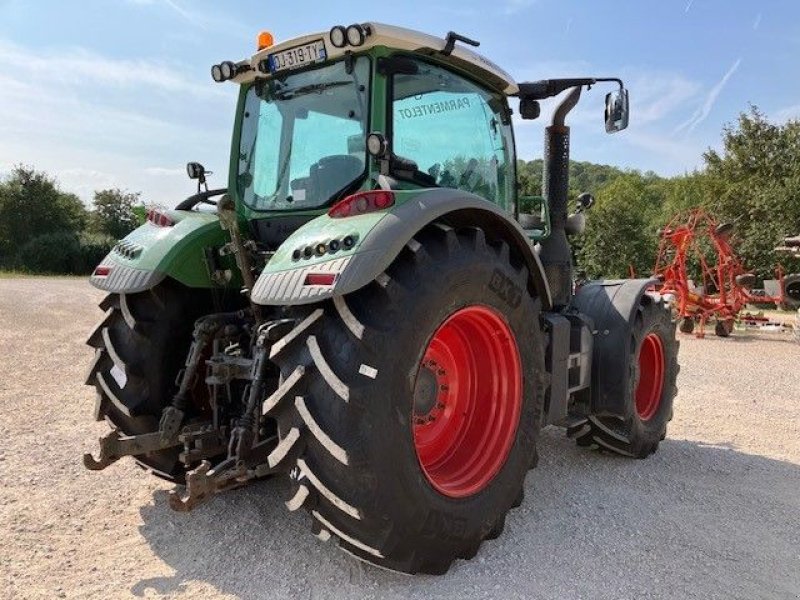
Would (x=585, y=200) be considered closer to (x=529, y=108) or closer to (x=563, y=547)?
(x=529, y=108)

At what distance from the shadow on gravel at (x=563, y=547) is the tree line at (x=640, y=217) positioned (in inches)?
550

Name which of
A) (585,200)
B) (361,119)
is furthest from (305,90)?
(585,200)

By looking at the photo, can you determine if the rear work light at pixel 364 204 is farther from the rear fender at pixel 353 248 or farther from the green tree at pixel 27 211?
the green tree at pixel 27 211

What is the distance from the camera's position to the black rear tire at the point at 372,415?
7.45ft

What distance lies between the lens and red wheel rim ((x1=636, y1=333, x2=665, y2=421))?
4.57 m

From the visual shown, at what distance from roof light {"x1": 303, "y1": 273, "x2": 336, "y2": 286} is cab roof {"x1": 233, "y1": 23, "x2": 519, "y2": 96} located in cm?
115

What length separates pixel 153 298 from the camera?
3.22 m

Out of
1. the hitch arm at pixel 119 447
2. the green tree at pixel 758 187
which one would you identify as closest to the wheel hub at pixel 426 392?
the hitch arm at pixel 119 447

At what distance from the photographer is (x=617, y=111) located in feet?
12.2

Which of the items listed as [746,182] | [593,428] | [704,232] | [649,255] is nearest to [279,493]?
[593,428]

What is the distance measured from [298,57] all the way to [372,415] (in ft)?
6.06

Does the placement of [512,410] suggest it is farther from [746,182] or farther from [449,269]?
[746,182]

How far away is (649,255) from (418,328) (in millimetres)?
31291

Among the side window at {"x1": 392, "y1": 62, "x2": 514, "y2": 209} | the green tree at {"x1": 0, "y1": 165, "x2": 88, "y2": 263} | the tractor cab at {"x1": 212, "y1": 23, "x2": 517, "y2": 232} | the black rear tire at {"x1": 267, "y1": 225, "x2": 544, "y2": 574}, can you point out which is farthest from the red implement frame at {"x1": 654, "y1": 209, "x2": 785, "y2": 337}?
the green tree at {"x1": 0, "y1": 165, "x2": 88, "y2": 263}
